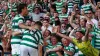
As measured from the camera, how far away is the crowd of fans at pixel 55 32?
453 inches

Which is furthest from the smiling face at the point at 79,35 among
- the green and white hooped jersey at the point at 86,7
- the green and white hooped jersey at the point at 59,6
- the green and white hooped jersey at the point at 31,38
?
the green and white hooped jersey at the point at 59,6

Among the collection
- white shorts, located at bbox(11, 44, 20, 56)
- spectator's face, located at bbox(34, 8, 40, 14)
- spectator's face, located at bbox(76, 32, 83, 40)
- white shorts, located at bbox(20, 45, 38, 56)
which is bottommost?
white shorts, located at bbox(11, 44, 20, 56)

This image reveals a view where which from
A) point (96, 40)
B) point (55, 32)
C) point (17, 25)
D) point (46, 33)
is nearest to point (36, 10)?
point (46, 33)

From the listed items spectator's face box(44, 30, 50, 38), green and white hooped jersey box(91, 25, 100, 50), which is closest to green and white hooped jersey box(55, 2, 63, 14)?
spectator's face box(44, 30, 50, 38)

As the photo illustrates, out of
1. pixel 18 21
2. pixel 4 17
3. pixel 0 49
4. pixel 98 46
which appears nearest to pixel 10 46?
pixel 0 49

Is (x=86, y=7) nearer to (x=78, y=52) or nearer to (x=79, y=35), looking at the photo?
(x=78, y=52)

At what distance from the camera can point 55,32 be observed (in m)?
13.1

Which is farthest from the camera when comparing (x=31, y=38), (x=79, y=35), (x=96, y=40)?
(x=96, y=40)

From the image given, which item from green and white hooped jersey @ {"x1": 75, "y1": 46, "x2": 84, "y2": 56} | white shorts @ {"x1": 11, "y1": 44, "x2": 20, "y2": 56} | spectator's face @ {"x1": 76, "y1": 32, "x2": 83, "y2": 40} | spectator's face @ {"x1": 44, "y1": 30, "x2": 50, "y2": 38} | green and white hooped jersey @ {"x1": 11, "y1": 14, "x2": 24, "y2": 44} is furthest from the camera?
spectator's face @ {"x1": 44, "y1": 30, "x2": 50, "y2": 38}

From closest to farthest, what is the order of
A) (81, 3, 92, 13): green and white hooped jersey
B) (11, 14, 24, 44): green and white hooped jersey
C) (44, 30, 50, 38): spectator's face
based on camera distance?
(11, 14, 24, 44): green and white hooped jersey
(44, 30, 50, 38): spectator's face
(81, 3, 92, 13): green and white hooped jersey

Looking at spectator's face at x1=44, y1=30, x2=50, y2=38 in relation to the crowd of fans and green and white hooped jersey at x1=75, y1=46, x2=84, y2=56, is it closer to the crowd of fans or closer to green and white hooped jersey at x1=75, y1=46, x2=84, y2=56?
the crowd of fans

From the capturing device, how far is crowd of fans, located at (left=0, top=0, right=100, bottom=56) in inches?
453

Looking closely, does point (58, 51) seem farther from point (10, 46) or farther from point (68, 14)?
point (68, 14)

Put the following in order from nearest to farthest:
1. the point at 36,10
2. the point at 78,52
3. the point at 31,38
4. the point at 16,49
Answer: the point at 31,38, the point at 78,52, the point at 16,49, the point at 36,10
